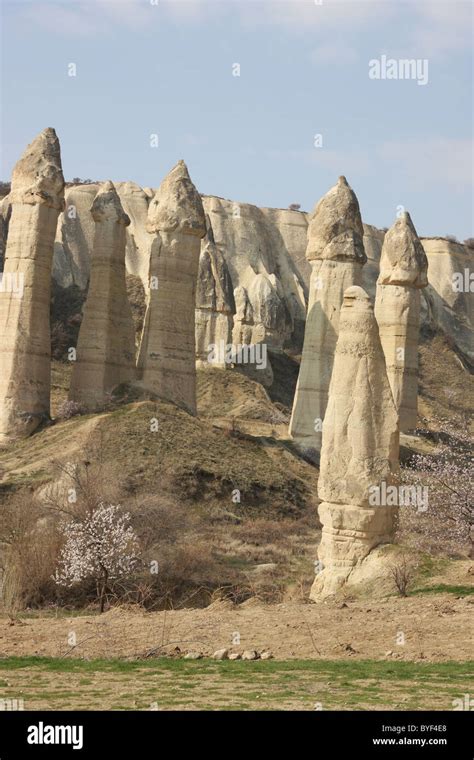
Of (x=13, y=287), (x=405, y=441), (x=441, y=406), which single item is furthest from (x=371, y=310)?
(x=441, y=406)

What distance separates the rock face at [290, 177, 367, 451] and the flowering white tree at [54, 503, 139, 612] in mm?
15596

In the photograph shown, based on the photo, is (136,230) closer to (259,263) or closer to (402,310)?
(259,263)

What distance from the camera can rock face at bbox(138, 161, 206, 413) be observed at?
32.0 meters

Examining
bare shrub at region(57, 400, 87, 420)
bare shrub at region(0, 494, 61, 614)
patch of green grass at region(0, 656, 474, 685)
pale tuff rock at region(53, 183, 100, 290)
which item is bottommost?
patch of green grass at region(0, 656, 474, 685)

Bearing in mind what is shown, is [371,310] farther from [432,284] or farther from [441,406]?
[432,284]

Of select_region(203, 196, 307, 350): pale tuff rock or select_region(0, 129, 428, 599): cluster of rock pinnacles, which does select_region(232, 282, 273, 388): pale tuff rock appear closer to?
select_region(203, 196, 307, 350): pale tuff rock

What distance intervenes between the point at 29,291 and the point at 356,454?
16.3 meters

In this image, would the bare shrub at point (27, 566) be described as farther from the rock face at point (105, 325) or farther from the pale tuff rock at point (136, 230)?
the pale tuff rock at point (136, 230)

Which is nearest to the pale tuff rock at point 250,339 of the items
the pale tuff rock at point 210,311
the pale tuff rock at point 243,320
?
the pale tuff rock at point 243,320

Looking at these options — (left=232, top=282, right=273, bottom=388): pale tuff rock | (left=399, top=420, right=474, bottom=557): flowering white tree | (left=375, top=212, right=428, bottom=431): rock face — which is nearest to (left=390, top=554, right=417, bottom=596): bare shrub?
(left=399, top=420, right=474, bottom=557): flowering white tree

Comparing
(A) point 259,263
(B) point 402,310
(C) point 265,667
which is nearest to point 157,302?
(B) point 402,310

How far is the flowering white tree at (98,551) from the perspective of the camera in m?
18.0
